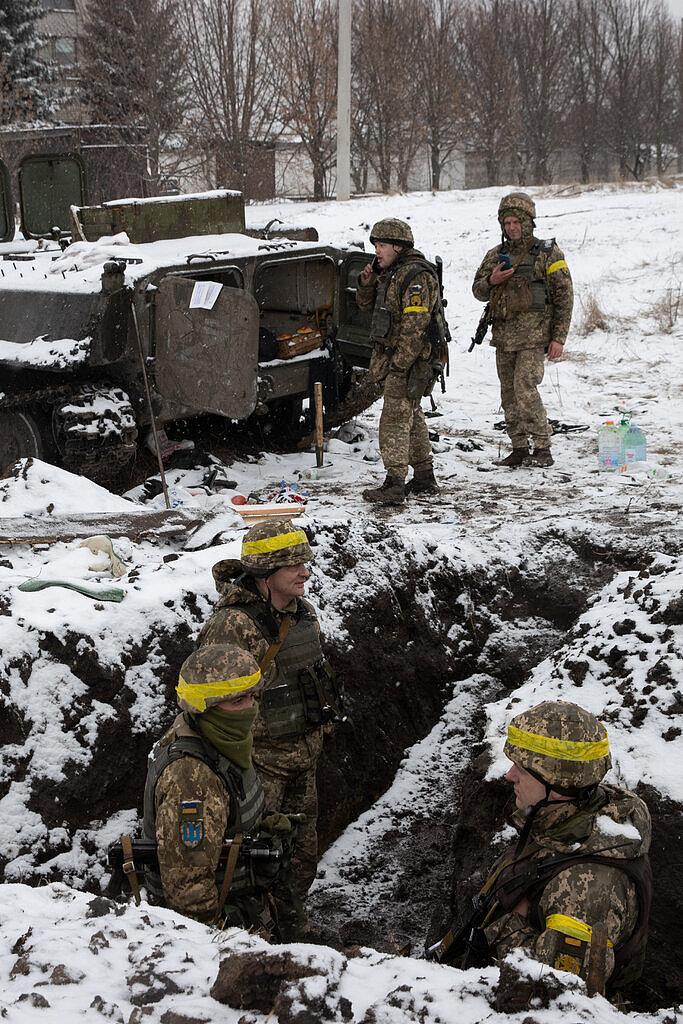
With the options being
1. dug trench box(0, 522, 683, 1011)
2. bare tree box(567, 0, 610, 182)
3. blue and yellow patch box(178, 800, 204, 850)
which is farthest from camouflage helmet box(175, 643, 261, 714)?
bare tree box(567, 0, 610, 182)

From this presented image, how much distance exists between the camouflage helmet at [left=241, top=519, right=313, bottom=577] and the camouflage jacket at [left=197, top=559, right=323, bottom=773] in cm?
11

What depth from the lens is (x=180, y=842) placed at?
290cm

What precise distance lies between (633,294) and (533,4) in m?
23.6

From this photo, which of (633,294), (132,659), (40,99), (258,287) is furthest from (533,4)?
(132,659)

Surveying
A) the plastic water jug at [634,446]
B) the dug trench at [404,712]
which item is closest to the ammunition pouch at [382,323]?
the dug trench at [404,712]

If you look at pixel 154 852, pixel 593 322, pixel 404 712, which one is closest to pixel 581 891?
pixel 154 852

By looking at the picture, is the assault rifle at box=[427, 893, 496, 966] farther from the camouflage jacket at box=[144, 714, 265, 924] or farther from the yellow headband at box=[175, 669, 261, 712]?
the yellow headband at box=[175, 669, 261, 712]

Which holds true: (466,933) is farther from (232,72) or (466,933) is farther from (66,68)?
(66,68)

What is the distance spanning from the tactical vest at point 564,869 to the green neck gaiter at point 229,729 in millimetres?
859

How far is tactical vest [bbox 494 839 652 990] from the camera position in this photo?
8.29ft

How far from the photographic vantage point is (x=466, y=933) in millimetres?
2842

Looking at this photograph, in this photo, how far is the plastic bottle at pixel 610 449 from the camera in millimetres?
7919

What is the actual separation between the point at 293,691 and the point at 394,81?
27.2m

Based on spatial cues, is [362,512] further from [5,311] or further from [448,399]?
[448,399]
